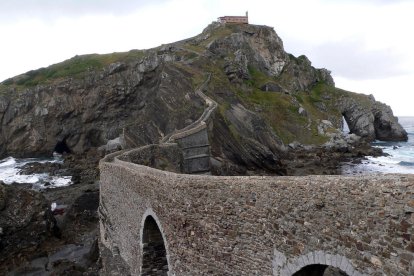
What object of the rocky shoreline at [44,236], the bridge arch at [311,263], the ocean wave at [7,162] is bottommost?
the rocky shoreline at [44,236]

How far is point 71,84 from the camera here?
8562cm

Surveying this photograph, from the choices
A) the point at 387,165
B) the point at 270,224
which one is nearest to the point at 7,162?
the point at 387,165

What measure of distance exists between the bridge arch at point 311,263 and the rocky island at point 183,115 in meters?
18.2

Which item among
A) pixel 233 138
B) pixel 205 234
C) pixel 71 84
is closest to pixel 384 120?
pixel 233 138

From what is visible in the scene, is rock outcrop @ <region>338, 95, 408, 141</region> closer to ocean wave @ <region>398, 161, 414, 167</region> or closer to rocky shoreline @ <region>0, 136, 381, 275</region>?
ocean wave @ <region>398, 161, 414, 167</region>

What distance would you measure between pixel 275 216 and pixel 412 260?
11.0 feet

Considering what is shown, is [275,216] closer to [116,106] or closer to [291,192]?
[291,192]

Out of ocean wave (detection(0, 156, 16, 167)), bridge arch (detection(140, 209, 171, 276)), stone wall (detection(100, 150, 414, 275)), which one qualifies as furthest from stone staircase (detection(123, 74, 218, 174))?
ocean wave (detection(0, 156, 16, 167))

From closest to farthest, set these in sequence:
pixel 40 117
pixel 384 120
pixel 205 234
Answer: pixel 205 234 → pixel 40 117 → pixel 384 120

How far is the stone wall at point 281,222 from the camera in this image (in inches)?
291

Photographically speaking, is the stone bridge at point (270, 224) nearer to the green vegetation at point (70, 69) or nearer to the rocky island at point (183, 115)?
the rocky island at point (183, 115)

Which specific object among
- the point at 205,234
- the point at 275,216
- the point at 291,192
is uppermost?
the point at 291,192

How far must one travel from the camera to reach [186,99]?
56.8m

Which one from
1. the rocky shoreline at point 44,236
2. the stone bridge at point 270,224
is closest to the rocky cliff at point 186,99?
the rocky shoreline at point 44,236
